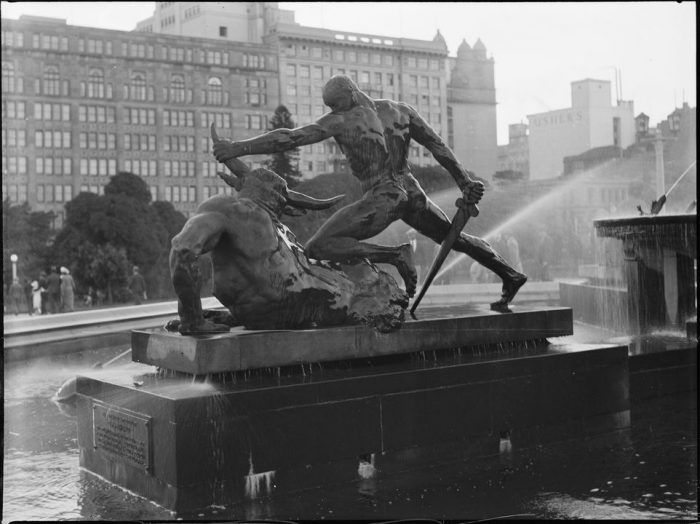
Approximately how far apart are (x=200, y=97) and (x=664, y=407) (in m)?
71.7

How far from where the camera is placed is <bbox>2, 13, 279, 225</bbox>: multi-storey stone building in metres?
71.0

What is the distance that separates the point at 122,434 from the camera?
5027 millimetres

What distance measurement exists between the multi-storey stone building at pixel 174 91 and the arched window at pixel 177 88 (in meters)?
0.09

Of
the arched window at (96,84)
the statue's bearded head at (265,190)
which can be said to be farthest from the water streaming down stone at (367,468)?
the arched window at (96,84)

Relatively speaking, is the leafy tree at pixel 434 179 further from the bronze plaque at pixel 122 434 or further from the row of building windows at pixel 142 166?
the bronze plaque at pixel 122 434

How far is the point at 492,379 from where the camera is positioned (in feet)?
19.0

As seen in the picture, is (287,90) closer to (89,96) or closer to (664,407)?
(89,96)

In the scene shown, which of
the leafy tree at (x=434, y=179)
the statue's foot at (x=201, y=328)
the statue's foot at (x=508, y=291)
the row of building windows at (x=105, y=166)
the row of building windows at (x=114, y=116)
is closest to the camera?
the statue's foot at (x=201, y=328)

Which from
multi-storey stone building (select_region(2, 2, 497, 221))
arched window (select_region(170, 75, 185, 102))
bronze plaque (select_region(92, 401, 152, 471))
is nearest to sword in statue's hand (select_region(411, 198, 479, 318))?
bronze plaque (select_region(92, 401, 152, 471))

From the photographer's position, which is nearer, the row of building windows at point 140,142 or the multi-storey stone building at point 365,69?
the multi-storey stone building at point 365,69

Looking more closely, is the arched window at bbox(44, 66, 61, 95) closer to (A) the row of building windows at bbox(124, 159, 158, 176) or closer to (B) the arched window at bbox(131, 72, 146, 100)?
(B) the arched window at bbox(131, 72, 146, 100)

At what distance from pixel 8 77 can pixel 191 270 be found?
233ft

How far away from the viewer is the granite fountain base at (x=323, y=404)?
15.4 feet

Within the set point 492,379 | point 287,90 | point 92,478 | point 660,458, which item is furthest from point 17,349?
point 287,90
